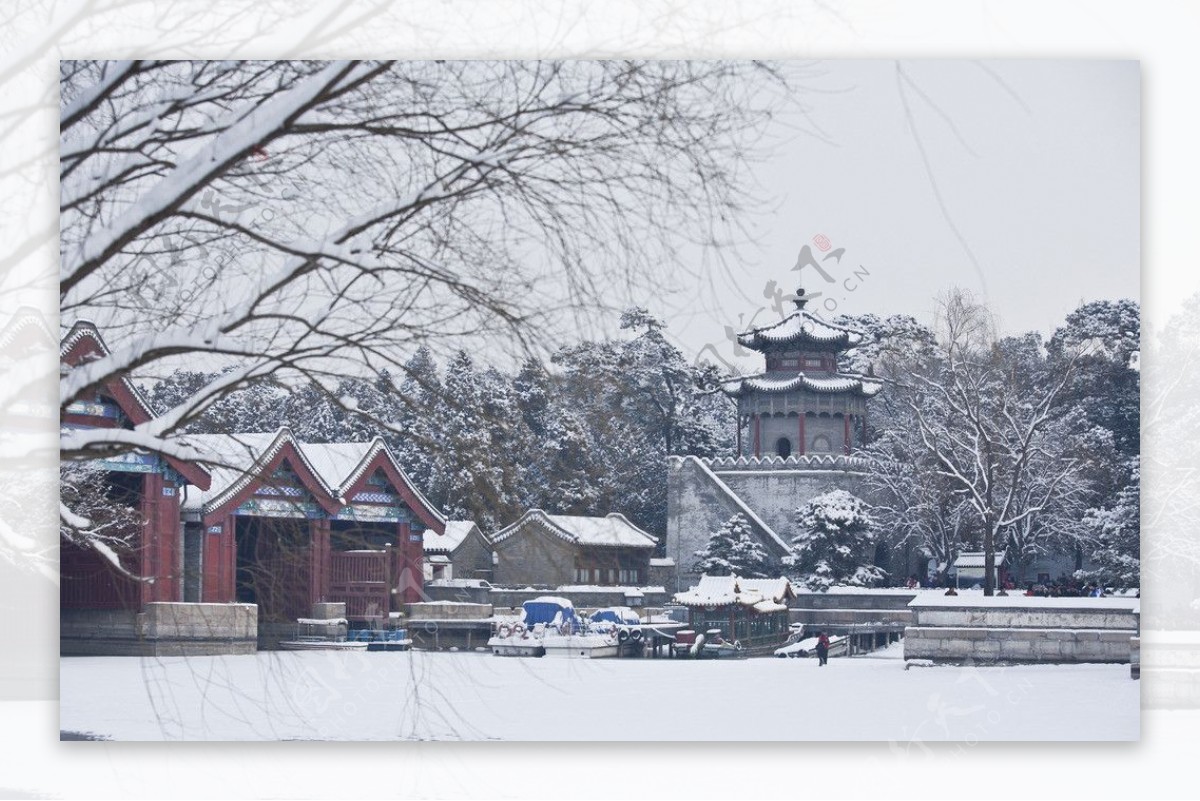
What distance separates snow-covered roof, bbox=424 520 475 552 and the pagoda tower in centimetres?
151

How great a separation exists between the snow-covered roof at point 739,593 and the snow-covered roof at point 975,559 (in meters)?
0.84

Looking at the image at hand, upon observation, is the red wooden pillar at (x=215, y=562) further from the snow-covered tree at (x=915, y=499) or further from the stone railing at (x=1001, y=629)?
the stone railing at (x=1001, y=629)

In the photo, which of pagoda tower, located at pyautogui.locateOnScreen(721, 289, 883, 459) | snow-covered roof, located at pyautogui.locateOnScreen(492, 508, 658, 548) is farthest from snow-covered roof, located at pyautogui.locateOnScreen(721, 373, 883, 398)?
snow-covered roof, located at pyautogui.locateOnScreen(492, 508, 658, 548)

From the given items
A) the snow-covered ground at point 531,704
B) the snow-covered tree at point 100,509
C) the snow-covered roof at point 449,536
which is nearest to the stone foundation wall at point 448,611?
the snow-covered ground at point 531,704

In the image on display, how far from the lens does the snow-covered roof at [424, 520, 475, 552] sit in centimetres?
604

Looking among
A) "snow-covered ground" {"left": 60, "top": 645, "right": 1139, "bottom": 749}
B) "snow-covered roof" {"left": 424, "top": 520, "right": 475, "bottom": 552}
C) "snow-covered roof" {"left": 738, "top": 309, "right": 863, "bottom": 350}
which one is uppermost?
"snow-covered roof" {"left": 738, "top": 309, "right": 863, "bottom": 350}

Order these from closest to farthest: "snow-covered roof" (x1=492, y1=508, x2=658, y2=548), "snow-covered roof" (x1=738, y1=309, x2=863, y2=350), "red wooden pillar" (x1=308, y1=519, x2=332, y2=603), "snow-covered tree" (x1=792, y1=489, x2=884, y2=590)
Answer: "red wooden pillar" (x1=308, y1=519, x2=332, y2=603), "snow-covered roof" (x1=492, y1=508, x2=658, y2=548), "snow-covered roof" (x1=738, y1=309, x2=863, y2=350), "snow-covered tree" (x1=792, y1=489, x2=884, y2=590)

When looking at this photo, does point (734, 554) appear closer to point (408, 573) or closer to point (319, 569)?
point (408, 573)

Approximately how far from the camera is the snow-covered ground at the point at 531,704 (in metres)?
5.96

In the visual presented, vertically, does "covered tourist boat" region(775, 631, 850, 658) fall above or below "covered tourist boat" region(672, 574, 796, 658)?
below

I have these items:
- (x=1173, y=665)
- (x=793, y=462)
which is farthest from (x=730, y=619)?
(x=1173, y=665)

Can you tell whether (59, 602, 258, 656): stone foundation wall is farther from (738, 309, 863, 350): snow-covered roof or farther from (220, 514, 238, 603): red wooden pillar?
(738, 309, 863, 350): snow-covered roof
